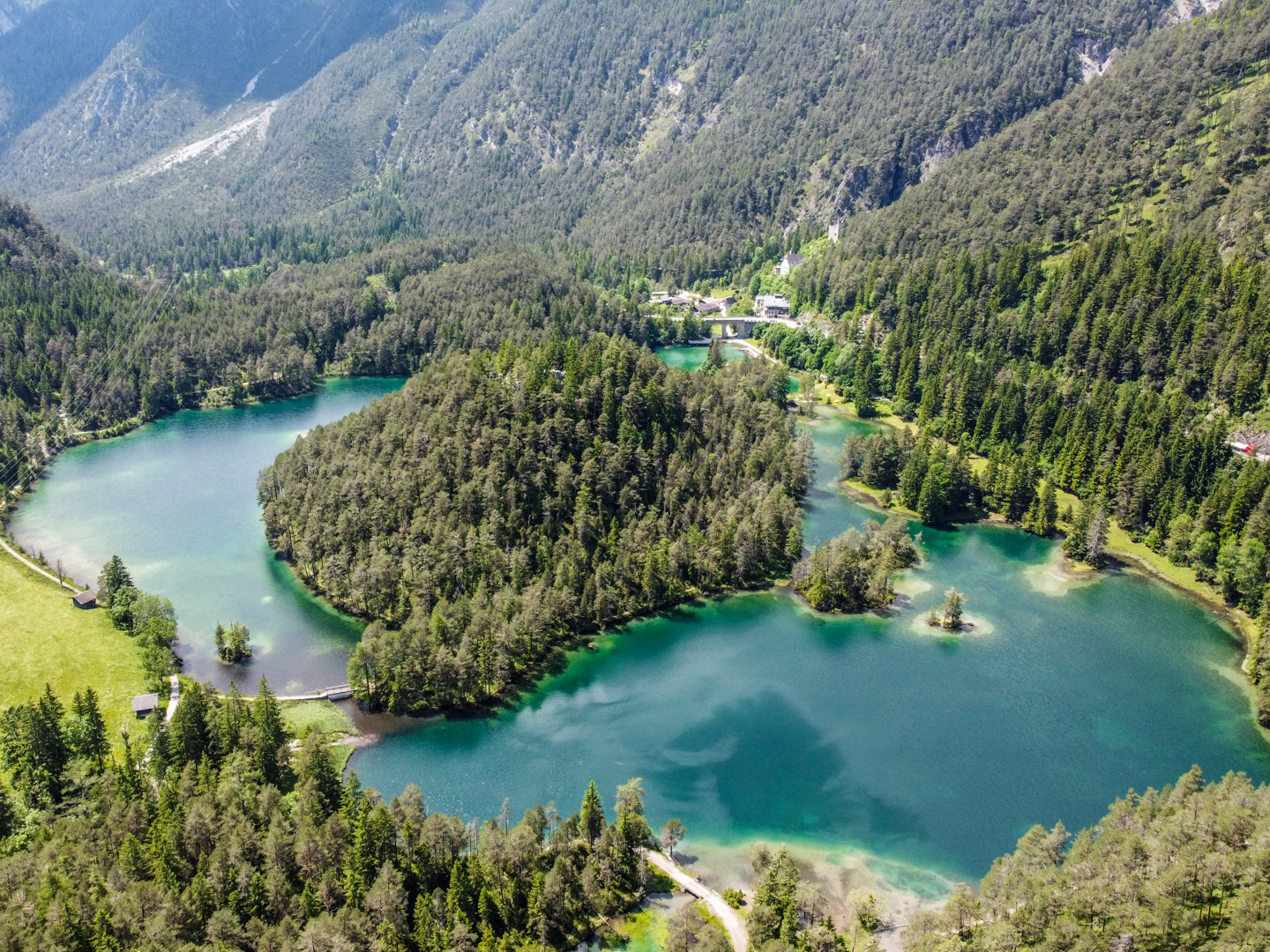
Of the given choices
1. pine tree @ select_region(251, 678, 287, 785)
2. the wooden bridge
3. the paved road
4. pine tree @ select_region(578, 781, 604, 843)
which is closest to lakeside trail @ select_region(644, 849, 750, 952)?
pine tree @ select_region(578, 781, 604, 843)

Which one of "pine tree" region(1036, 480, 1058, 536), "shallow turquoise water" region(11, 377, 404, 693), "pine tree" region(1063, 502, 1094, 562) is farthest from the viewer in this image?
"pine tree" region(1036, 480, 1058, 536)

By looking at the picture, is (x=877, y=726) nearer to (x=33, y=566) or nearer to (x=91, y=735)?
(x=91, y=735)

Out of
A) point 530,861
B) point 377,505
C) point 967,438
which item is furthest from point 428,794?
point 967,438

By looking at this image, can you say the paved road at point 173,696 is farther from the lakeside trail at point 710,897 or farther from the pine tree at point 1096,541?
the pine tree at point 1096,541

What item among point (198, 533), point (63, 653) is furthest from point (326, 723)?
point (198, 533)

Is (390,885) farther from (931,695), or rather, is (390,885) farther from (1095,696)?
(1095,696)

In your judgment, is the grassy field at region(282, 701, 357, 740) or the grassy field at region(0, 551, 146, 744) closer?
the grassy field at region(282, 701, 357, 740)

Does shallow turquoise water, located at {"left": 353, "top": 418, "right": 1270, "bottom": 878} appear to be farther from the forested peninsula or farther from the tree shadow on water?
the forested peninsula

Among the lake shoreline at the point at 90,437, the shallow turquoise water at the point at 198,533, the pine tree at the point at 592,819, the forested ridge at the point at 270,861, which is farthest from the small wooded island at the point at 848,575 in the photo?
the lake shoreline at the point at 90,437
